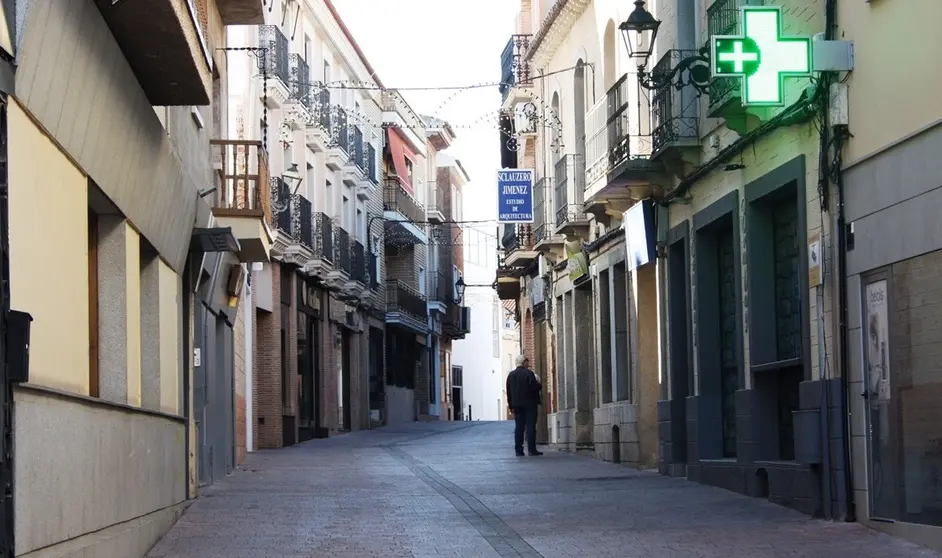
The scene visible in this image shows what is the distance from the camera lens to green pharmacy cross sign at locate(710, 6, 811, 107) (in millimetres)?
12781

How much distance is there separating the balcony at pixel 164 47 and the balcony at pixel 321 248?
23.4 meters

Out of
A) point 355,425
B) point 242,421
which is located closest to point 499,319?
point 355,425

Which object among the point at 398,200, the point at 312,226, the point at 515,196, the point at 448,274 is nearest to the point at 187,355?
the point at 515,196

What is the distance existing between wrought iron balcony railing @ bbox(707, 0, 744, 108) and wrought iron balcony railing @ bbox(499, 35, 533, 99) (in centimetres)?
1506

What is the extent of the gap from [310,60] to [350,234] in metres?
7.11

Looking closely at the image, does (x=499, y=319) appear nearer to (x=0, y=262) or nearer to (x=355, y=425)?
(x=355, y=425)

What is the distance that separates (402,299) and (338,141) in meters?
13.7

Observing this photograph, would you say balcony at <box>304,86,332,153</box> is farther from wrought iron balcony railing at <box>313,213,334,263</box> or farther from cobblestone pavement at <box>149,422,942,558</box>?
cobblestone pavement at <box>149,422,942,558</box>

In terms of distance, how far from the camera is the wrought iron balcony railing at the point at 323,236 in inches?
1474

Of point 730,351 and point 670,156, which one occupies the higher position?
point 670,156

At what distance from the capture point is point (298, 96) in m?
34.9

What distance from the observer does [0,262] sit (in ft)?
23.9

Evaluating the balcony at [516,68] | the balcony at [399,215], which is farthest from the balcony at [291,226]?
the balcony at [399,215]

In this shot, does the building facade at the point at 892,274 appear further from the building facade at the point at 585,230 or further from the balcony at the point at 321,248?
the balcony at the point at 321,248
